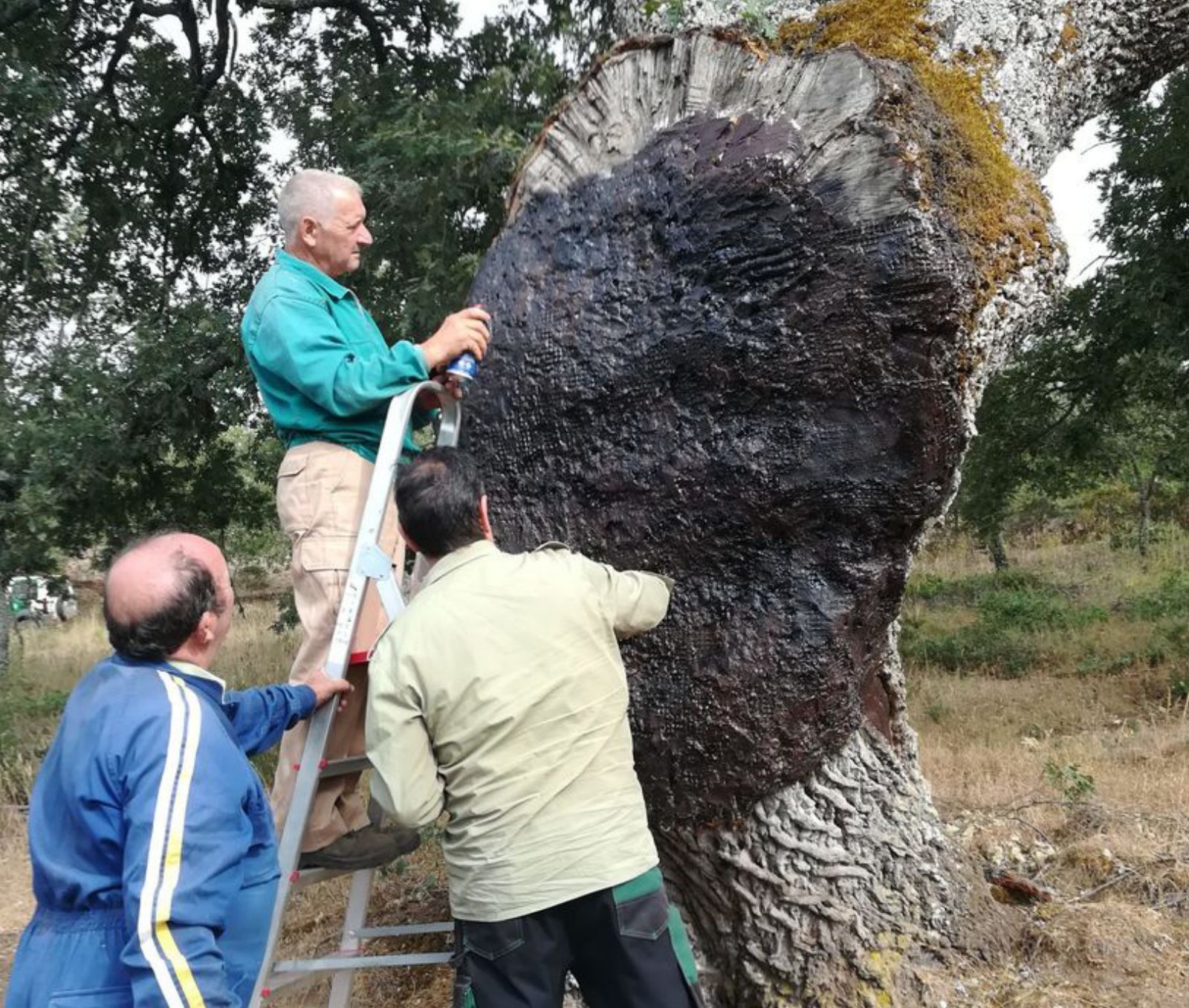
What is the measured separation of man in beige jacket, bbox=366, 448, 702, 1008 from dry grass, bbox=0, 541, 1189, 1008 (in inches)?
49.1

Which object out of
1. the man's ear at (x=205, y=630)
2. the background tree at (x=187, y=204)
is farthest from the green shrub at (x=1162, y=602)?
the man's ear at (x=205, y=630)

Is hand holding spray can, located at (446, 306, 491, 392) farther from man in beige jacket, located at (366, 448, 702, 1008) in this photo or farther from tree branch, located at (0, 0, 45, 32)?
tree branch, located at (0, 0, 45, 32)

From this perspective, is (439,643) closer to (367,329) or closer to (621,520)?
(621,520)

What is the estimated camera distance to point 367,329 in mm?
2662

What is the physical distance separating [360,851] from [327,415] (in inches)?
42.1

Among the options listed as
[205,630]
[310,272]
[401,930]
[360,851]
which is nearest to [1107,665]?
[401,930]

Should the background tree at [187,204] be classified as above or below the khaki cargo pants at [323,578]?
above

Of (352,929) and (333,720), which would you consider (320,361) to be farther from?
(352,929)

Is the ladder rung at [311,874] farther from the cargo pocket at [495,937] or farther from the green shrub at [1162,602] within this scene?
the green shrub at [1162,602]

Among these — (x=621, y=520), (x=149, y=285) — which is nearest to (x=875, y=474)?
(x=621, y=520)

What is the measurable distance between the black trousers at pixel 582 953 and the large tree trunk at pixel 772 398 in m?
0.59

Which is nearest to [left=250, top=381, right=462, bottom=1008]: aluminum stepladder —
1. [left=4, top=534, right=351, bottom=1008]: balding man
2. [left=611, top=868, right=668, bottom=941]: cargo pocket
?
[left=4, top=534, right=351, bottom=1008]: balding man

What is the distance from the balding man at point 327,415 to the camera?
2.39m

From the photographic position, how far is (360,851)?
2.43m
